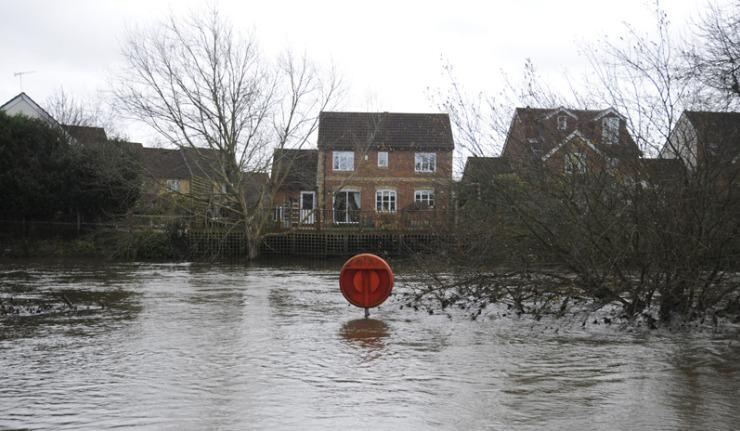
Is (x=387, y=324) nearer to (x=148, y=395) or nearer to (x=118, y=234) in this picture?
(x=148, y=395)

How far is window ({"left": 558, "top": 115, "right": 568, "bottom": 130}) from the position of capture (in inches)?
438

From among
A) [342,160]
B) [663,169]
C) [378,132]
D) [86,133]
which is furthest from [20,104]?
[663,169]

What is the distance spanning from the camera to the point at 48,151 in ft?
120

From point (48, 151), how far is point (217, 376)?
107 feet

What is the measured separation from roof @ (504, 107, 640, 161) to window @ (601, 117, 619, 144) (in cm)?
4

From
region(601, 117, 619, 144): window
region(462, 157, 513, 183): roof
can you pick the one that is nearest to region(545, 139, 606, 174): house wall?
region(601, 117, 619, 144): window

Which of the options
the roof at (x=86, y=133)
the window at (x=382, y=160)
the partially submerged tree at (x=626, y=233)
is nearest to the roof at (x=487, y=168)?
the partially submerged tree at (x=626, y=233)

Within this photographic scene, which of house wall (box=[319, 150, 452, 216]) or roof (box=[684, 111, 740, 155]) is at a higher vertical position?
house wall (box=[319, 150, 452, 216])

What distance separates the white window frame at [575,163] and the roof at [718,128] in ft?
4.73

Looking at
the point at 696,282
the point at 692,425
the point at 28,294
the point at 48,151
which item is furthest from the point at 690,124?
the point at 48,151

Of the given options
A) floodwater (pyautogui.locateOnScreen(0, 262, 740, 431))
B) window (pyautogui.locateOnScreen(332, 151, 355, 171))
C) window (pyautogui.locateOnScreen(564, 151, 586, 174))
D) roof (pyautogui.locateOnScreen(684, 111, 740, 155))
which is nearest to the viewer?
floodwater (pyautogui.locateOnScreen(0, 262, 740, 431))

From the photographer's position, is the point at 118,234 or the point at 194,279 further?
the point at 118,234

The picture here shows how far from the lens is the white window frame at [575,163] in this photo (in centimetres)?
1063

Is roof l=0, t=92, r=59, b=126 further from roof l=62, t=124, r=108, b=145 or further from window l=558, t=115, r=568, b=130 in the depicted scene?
window l=558, t=115, r=568, b=130
